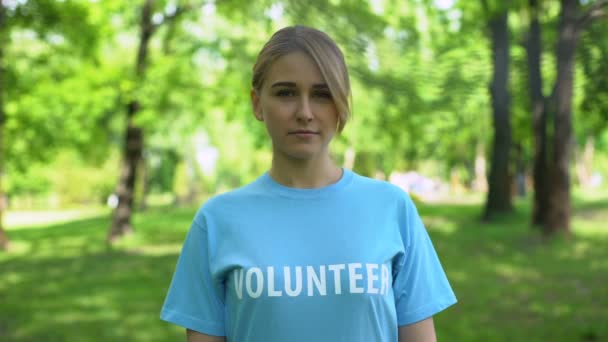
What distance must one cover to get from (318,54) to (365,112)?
30.3 feet

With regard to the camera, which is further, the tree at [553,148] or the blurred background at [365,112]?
the tree at [553,148]

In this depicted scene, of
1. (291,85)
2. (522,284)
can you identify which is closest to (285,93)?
(291,85)

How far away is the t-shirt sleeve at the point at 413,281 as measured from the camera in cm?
195

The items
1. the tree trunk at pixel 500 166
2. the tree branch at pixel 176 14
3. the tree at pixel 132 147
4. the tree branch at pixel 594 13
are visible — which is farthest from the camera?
the tree trunk at pixel 500 166

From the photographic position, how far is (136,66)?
57.6ft

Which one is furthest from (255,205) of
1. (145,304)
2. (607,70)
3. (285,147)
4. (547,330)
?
(145,304)

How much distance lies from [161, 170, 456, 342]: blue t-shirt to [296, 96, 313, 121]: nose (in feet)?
0.69

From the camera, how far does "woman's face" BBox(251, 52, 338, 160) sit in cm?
187

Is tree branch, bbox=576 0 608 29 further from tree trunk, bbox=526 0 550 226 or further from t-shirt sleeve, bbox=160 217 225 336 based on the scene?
tree trunk, bbox=526 0 550 226

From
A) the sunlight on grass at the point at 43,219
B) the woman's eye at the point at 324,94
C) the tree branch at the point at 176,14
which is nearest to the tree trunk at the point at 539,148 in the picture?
the tree branch at the point at 176,14

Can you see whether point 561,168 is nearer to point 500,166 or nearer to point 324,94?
point 500,166

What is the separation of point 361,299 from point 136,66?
16570mm

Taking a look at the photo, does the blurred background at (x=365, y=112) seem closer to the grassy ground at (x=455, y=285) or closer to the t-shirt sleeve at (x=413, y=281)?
the grassy ground at (x=455, y=285)

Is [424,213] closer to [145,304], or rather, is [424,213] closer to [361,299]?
[145,304]
